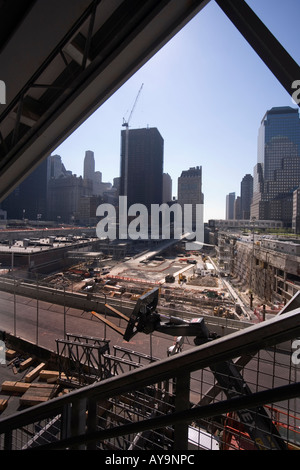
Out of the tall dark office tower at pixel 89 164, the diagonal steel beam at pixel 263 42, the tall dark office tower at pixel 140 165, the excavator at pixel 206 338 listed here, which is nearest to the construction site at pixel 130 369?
the excavator at pixel 206 338

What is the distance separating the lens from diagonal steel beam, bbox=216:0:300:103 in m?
1.82

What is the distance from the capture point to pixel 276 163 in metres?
82.1

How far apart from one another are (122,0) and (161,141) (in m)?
120

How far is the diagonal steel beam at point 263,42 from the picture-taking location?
1.82 meters

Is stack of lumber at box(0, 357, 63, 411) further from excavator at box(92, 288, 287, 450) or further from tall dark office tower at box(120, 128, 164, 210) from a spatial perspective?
tall dark office tower at box(120, 128, 164, 210)

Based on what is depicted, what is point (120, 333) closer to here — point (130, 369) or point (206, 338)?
point (206, 338)

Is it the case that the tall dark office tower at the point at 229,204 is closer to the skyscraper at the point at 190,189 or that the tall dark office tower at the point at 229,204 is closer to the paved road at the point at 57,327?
the skyscraper at the point at 190,189

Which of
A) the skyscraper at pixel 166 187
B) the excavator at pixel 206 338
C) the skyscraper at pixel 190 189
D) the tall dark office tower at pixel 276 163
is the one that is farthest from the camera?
the skyscraper at pixel 166 187

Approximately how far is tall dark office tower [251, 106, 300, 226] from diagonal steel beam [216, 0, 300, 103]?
64747 mm

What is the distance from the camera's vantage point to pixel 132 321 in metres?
3.27

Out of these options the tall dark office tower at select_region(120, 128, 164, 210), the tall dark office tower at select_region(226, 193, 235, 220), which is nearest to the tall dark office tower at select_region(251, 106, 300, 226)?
the tall dark office tower at select_region(120, 128, 164, 210)

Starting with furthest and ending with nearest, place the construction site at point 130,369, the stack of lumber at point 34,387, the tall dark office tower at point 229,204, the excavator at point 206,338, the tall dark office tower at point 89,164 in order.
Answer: the tall dark office tower at point 229,204 < the tall dark office tower at point 89,164 < the stack of lumber at point 34,387 < the excavator at point 206,338 < the construction site at point 130,369

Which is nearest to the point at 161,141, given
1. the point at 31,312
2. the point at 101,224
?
the point at 101,224

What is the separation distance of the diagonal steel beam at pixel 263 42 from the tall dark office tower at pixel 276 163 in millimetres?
64747
